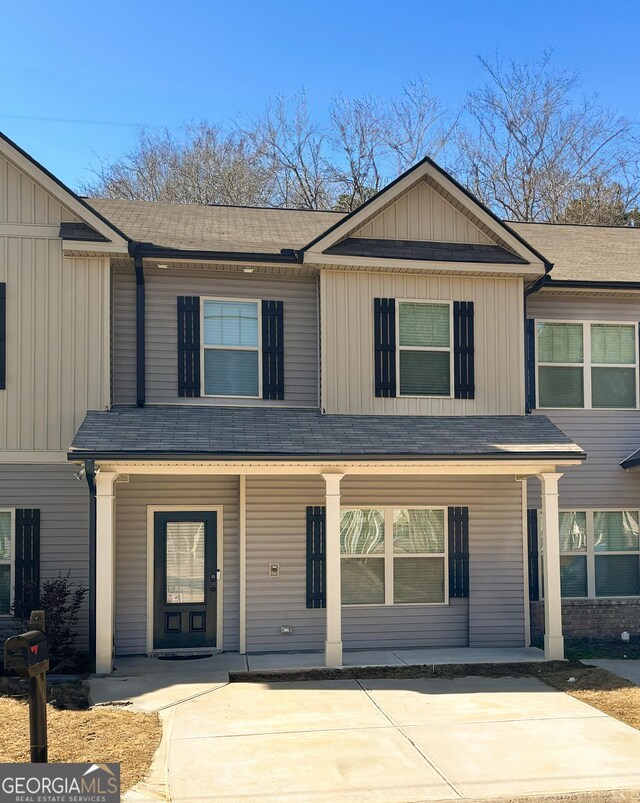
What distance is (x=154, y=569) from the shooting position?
1094 centimetres

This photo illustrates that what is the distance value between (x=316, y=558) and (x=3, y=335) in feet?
16.9

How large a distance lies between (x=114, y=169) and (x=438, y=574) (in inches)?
861

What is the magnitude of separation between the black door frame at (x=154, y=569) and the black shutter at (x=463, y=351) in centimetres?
383

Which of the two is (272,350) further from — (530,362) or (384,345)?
(530,362)

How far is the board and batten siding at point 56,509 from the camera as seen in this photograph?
10492 mm

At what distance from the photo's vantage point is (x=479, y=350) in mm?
11609

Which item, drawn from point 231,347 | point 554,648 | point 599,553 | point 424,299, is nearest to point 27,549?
point 231,347

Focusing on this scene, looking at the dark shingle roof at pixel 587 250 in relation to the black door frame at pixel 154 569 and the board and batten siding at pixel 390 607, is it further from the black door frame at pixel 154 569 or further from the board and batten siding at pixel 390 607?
the black door frame at pixel 154 569

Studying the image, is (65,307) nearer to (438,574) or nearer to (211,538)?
(211,538)

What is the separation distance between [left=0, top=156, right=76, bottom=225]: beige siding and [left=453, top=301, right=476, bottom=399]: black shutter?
18.3 feet

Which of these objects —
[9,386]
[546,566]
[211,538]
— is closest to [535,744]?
[546,566]

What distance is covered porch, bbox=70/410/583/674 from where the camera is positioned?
1015 cm

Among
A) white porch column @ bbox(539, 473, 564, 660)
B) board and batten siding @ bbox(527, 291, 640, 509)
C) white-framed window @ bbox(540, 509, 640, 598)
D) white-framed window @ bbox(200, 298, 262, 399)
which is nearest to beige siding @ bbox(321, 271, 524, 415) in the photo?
board and batten siding @ bbox(527, 291, 640, 509)

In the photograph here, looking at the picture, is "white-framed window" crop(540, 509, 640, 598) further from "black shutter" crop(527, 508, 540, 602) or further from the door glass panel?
the door glass panel
